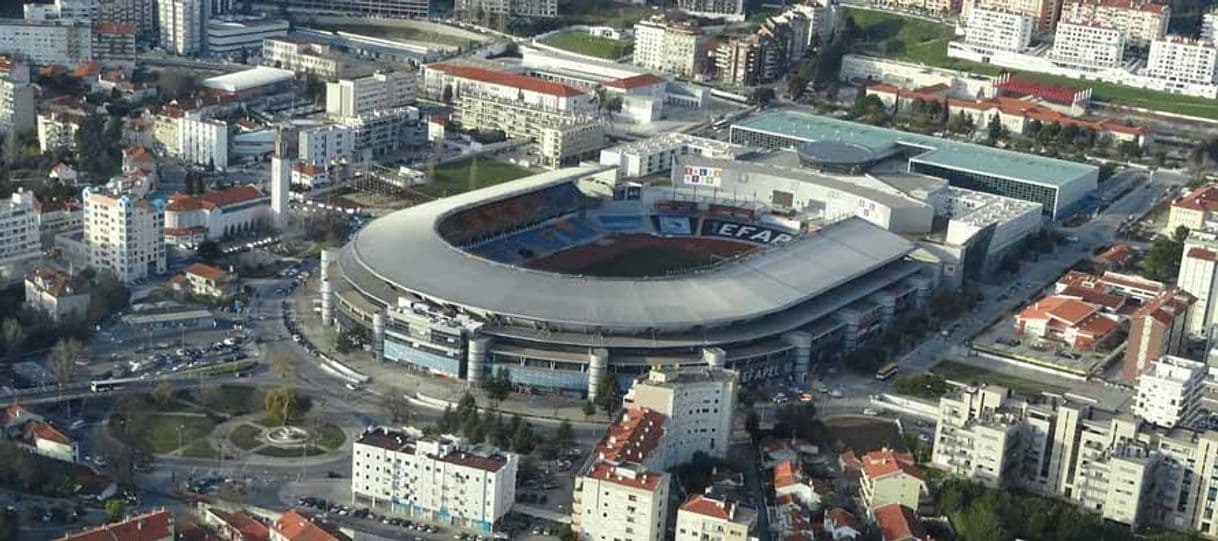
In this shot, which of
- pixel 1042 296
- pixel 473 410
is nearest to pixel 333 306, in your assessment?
pixel 473 410

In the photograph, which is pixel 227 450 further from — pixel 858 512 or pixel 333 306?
pixel 858 512

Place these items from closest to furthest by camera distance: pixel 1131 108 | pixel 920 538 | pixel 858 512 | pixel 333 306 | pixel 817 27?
1. pixel 920 538
2. pixel 858 512
3. pixel 333 306
4. pixel 1131 108
5. pixel 817 27

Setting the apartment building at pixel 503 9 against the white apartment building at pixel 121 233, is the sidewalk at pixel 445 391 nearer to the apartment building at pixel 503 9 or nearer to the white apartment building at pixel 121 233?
the white apartment building at pixel 121 233

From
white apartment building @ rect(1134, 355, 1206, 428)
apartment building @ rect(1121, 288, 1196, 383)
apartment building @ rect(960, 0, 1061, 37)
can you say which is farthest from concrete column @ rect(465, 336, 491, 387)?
apartment building @ rect(960, 0, 1061, 37)

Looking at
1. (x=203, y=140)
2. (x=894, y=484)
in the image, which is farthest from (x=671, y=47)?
(x=894, y=484)

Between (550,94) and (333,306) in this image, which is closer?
(333,306)

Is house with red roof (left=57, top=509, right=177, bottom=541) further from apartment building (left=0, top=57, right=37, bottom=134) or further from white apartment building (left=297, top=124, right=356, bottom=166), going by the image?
apartment building (left=0, top=57, right=37, bottom=134)
